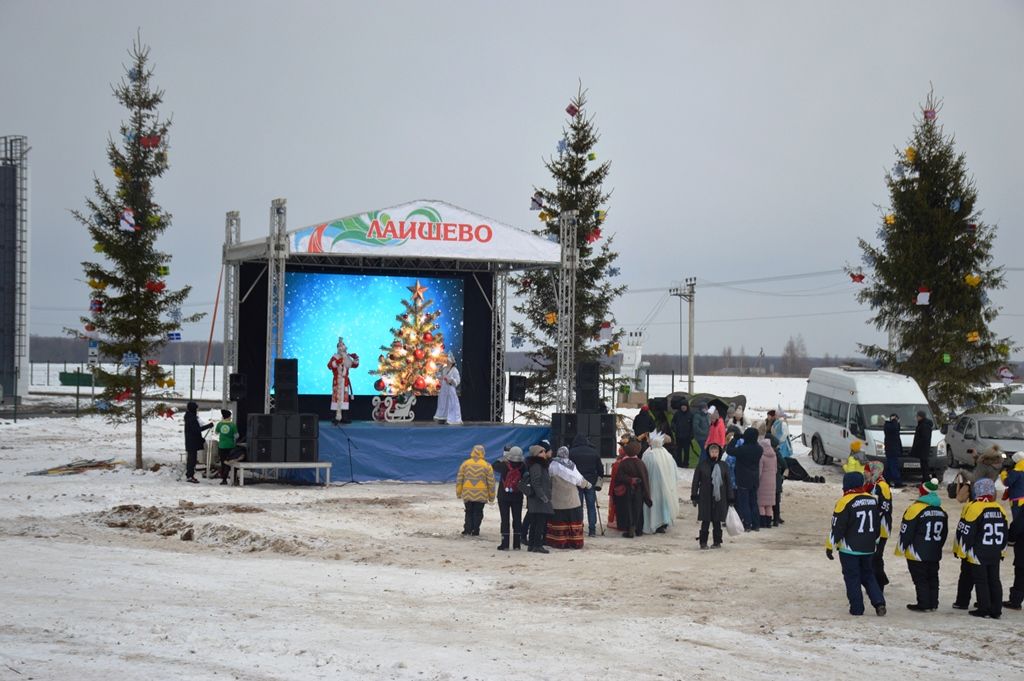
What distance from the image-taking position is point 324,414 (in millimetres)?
25594

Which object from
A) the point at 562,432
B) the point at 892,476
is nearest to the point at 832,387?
the point at 892,476

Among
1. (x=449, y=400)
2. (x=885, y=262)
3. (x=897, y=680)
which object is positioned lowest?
(x=897, y=680)

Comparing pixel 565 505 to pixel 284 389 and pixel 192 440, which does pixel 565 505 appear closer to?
pixel 284 389

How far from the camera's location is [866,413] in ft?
82.7

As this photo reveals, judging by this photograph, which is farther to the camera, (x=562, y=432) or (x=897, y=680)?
(x=562, y=432)

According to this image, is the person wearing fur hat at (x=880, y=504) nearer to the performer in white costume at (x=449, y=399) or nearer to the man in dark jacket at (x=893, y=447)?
the man in dark jacket at (x=893, y=447)

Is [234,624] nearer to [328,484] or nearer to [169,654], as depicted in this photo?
[169,654]

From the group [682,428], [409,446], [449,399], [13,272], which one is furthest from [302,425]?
[13,272]

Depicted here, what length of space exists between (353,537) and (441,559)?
2011 millimetres

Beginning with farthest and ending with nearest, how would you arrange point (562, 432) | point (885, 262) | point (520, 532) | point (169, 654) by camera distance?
point (885, 262)
point (562, 432)
point (520, 532)
point (169, 654)

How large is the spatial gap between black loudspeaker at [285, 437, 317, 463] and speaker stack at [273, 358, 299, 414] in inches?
22.0

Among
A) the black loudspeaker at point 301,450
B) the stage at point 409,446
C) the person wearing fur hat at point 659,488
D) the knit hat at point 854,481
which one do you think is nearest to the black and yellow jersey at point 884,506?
the knit hat at point 854,481

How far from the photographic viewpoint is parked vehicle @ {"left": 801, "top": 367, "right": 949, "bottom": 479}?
24.6 meters

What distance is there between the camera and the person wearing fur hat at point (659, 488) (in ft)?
53.9
